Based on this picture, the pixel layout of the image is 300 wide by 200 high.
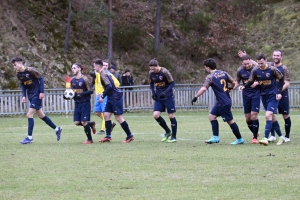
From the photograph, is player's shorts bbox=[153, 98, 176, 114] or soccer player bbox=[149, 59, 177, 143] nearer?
soccer player bbox=[149, 59, 177, 143]

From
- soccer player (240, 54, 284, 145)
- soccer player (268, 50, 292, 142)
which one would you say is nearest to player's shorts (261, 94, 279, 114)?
soccer player (240, 54, 284, 145)

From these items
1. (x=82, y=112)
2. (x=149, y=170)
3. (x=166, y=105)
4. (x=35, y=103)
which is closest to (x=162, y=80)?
(x=166, y=105)

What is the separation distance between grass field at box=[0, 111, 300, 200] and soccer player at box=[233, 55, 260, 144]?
0.49 meters

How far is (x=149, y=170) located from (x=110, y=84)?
5309mm

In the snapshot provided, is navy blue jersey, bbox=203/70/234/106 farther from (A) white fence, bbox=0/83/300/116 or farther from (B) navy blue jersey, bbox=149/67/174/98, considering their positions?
(A) white fence, bbox=0/83/300/116

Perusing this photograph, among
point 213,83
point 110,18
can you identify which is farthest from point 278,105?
point 110,18

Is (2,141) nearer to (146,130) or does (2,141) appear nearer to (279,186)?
(146,130)

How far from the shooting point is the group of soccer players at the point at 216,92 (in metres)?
14.7

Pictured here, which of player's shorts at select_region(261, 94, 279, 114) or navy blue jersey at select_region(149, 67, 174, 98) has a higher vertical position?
navy blue jersey at select_region(149, 67, 174, 98)

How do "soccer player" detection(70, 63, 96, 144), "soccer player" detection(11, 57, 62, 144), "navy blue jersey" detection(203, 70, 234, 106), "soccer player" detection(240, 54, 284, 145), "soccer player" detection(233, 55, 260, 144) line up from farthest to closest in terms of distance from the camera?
1. "soccer player" detection(11, 57, 62, 144)
2. "soccer player" detection(70, 63, 96, 144)
3. "soccer player" detection(233, 55, 260, 144)
4. "navy blue jersey" detection(203, 70, 234, 106)
5. "soccer player" detection(240, 54, 284, 145)

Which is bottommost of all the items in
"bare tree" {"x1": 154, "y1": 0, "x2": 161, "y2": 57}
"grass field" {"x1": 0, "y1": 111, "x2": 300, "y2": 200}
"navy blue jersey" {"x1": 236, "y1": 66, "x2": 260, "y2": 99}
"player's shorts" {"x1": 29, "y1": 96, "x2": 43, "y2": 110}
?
"grass field" {"x1": 0, "y1": 111, "x2": 300, "y2": 200}

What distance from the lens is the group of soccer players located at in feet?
48.2

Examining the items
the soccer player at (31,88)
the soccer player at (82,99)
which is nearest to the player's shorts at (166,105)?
the soccer player at (82,99)

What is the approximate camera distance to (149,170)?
10.8 metres
